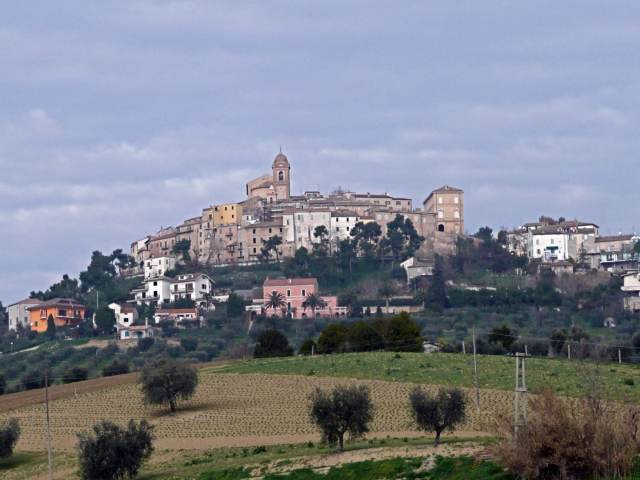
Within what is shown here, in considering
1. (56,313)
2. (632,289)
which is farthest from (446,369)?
(56,313)

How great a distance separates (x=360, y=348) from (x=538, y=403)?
5095 cm

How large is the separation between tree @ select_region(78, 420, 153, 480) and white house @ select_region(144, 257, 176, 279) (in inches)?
4719

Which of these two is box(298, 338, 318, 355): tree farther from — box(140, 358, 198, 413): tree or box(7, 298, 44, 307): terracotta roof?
box(7, 298, 44, 307): terracotta roof

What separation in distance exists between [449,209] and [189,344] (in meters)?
58.2

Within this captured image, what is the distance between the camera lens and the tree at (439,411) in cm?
4909

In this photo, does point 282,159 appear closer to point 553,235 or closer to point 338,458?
point 553,235

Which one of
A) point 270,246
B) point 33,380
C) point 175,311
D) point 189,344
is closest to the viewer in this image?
point 33,380

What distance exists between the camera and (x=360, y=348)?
87375mm

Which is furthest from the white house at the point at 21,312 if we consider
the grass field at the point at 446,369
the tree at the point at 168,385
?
the tree at the point at 168,385

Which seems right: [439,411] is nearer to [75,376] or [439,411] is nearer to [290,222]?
[75,376]

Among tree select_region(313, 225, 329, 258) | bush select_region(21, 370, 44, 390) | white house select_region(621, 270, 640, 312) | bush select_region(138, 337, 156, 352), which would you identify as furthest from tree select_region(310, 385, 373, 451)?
tree select_region(313, 225, 329, 258)

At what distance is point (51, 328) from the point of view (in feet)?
475

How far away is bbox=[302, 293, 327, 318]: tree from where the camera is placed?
142500mm

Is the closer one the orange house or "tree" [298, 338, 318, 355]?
"tree" [298, 338, 318, 355]
